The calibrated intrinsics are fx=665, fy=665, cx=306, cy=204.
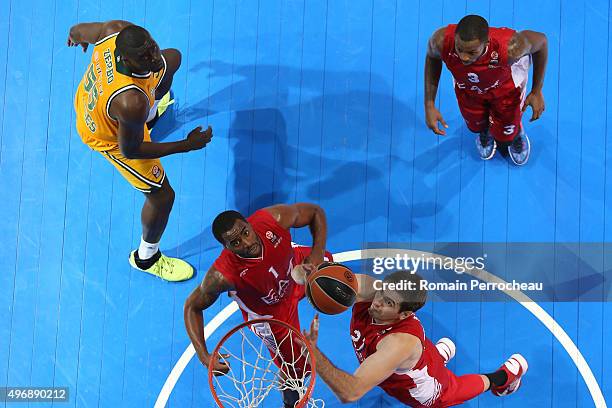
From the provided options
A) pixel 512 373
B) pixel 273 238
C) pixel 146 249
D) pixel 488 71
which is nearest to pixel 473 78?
pixel 488 71

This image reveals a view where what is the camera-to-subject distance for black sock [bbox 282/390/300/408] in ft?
16.4

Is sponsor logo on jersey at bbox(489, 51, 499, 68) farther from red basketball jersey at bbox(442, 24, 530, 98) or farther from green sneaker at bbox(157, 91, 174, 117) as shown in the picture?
green sneaker at bbox(157, 91, 174, 117)

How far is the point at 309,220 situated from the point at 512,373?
1917mm

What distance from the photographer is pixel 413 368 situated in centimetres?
433

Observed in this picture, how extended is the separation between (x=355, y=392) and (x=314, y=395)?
61.1 inches

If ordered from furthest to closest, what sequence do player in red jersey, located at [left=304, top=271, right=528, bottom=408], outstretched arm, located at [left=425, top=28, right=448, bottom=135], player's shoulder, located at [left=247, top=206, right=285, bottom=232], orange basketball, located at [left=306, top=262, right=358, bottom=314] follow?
outstretched arm, located at [left=425, top=28, right=448, bottom=135], player's shoulder, located at [left=247, top=206, right=285, bottom=232], orange basketball, located at [left=306, top=262, right=358, bottom=314], player in red jersey, located at [left=304, top=271, right=528, bottom=408]

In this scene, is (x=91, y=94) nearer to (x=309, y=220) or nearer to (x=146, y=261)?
(x=146, y=261)

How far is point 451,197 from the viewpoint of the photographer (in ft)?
17.9

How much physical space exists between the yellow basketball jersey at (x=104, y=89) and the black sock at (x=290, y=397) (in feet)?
7.10

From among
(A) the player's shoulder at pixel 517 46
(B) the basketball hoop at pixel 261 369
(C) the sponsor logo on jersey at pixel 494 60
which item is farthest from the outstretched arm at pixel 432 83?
(B) the basketball hoop at pixel 261 369

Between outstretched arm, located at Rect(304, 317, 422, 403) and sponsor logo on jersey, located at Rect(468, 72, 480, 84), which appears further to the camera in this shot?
sponsor logo on jersey, located at Rect(468, 72, 480, 84)

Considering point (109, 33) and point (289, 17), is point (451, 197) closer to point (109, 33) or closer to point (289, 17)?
point (289, 17)

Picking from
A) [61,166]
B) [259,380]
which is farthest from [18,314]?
[259,380]

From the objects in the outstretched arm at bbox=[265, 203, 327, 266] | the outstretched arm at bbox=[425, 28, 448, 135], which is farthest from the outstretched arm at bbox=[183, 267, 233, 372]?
the outstretched arm at bbox=[425, 28, 448, 135]
